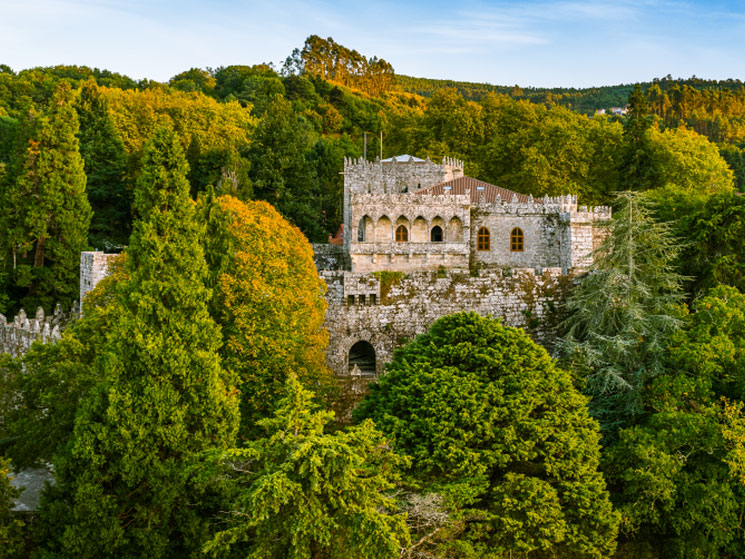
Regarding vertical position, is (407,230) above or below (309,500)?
above

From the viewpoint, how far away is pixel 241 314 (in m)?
22.5

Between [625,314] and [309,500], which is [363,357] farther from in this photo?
[309,500]

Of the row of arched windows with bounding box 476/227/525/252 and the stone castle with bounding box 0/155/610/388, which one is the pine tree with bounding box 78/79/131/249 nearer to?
the stone castle with bounding box 0/155/610/388

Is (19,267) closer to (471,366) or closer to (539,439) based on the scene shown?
(471,366)

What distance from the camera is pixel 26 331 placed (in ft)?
91.8

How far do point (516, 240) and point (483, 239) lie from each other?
1.49m

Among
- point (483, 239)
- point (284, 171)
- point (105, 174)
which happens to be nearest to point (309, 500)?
point (483, 239)

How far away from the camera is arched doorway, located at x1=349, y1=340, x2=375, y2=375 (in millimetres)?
27938

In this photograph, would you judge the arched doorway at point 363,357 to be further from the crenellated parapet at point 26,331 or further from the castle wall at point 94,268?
the crenellated parapet at point 26,331

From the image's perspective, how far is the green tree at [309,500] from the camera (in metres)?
12.7

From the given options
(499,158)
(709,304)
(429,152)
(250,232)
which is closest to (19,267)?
(250,232)

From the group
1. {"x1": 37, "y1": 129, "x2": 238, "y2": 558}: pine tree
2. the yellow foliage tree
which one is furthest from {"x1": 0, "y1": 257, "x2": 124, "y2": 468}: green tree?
the yellow foliage tree

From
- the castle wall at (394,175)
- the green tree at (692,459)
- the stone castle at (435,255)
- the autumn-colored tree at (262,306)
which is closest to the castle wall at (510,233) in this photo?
the stone castle at (435,255)

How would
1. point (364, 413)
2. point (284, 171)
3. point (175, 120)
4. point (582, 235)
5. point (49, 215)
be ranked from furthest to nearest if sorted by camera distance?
point (175, 120) → point (284, 171) → point (49, 215) → point (582, 235) → point (364, 413)
